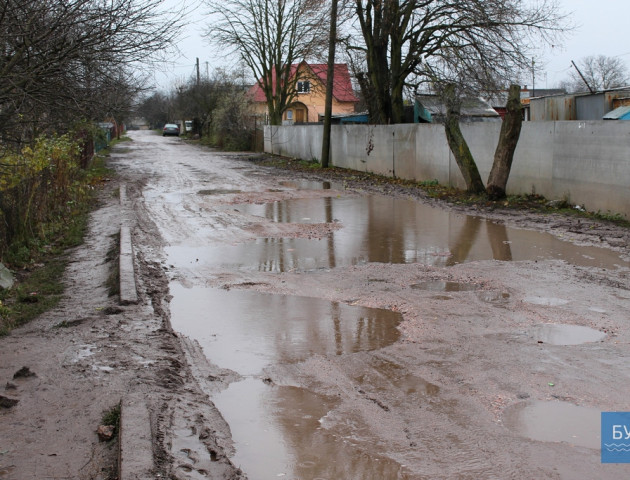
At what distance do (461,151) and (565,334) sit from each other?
10993mm

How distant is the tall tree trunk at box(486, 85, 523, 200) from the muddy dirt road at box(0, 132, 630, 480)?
156 inches

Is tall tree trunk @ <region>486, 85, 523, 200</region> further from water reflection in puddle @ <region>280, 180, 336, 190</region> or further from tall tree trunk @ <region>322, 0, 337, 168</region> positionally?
tall tree trunk @ <region>322, 0, 337, 168</region>

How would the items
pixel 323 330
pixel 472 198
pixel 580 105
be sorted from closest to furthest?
1. pixel 323 330
2. pixel 472 198
3. pixel 580 105

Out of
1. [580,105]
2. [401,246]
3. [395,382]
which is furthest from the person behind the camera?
[580,105]

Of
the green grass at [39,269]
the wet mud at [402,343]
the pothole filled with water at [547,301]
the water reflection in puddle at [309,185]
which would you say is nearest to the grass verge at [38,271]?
the green grass at [39,269]

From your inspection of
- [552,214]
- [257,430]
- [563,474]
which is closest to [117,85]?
[257,430]

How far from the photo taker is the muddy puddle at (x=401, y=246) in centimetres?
954

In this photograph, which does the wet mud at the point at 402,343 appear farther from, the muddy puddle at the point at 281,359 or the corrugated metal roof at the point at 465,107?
the corrugated metal roof at the point at 465,107

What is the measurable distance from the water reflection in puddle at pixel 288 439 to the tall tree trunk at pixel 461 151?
12.4 metres

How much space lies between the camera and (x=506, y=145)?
15.2 metres

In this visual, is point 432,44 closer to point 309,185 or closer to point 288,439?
point 309,185

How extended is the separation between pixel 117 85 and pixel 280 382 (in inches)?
181

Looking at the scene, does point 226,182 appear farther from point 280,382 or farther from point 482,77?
point 280,382

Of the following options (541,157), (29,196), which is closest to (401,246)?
(29,196)
